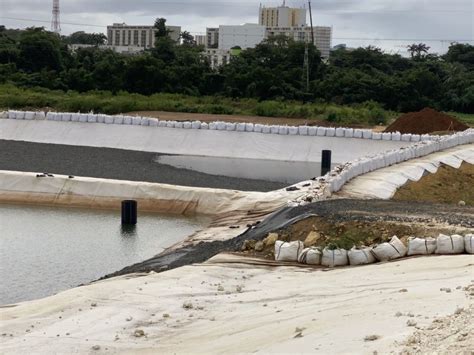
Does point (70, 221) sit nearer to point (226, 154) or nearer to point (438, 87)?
point (226, 154)

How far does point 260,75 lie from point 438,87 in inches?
367

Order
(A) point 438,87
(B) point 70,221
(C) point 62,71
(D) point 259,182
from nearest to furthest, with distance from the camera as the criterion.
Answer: (B) point 70,221
(D) point 259,182
(A) point 438,87
(C) point 62,71

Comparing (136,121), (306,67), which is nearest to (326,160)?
(136,121)

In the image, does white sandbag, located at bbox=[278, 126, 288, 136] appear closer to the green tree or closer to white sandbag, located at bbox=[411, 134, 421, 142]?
white sandbag, located at bbox=[411, 134, 421, 142]

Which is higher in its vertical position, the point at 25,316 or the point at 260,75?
the point at 260,75

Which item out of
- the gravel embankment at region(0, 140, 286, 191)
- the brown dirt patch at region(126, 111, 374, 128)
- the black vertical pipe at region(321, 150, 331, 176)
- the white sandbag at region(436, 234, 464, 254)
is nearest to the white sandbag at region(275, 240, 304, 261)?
the white sandbag at region(436, 234, 464, 254)

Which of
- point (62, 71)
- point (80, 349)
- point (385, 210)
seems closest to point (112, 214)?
point (385, 210)

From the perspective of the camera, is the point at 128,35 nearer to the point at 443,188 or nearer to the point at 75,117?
the point at 75,117

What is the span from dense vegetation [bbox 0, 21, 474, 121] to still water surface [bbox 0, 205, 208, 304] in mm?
22186

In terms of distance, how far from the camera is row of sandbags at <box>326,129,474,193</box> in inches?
734

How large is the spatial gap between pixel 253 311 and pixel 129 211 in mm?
8707

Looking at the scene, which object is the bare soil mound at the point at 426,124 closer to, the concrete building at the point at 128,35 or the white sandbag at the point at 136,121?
the white sandbag at the point at 136,121

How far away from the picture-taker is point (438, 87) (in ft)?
157

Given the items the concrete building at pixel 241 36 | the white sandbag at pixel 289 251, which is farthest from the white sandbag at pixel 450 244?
the concrete building at pixel 241 36
